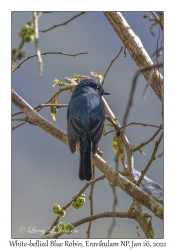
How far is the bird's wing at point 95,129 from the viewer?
143 inches

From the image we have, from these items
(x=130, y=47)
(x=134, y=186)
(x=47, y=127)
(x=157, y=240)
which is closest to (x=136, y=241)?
(x=157, y=240)

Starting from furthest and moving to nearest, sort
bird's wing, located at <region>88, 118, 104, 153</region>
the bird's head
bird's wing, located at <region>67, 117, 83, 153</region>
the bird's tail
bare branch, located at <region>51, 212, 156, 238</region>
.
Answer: the bird's head
bird's wing, located at <region>88, 118, 104, 153</region>
bird's wing, located at <region>67, 117, 83, 153</region>
the bird's tail
bare branch, located at <region>51, 212, 156, 238</region>

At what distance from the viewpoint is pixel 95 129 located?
3.72 meters

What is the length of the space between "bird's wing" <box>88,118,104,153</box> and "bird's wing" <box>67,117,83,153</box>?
103 millimetres

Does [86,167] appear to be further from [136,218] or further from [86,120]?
[136,218]

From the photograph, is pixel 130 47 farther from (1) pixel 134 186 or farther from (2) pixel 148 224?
(2) pixel 148 224

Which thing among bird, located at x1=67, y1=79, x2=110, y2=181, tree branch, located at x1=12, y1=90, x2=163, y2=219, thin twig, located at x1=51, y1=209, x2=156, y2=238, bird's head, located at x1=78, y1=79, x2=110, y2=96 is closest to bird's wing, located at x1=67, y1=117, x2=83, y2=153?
bird, located at x1=67, y1=79, x2=110, y2=181

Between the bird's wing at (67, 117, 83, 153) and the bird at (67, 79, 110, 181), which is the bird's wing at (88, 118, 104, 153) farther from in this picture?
the bird's wing at (67, 117, 83, 153)

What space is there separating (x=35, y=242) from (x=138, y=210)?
80 cm

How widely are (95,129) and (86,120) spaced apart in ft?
0.60

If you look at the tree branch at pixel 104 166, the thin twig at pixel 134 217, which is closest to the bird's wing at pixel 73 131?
the tree branch at pixel 104 166

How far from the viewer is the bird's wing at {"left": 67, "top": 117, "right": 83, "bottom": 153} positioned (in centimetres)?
349

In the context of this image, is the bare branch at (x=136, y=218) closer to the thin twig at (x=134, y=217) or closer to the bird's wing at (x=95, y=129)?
the thin twig at (x=134, y=217)

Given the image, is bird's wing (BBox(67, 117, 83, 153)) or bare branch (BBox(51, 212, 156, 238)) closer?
bare branch (BBox(51, 212, 156, 238))
